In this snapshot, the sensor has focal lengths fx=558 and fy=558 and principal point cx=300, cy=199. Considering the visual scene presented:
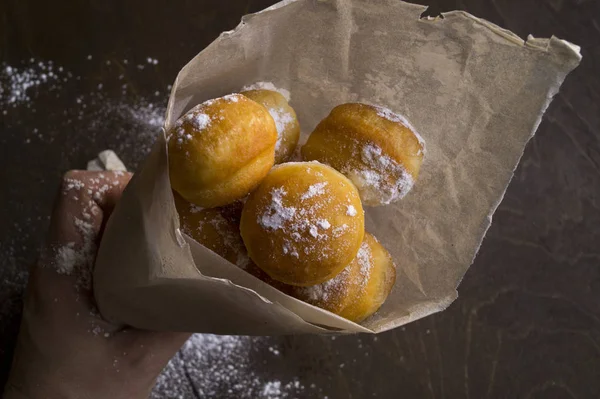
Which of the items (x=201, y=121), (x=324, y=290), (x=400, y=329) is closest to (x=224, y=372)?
(x=400, y=329)

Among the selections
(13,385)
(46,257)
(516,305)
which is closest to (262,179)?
(46,257)

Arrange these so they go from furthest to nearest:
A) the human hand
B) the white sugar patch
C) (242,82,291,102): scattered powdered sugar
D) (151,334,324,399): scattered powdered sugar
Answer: (151,334,324,399): scattered powdered sugar
the human hand
(242,82,291,102): scattered powdered sugar
the white sugar patch

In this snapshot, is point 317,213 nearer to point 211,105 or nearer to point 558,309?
point 211,105

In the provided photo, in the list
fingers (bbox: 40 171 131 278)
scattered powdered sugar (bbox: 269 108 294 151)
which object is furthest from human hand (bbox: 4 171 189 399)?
scattered powdered sugar (bbox: 269 108 294 151)

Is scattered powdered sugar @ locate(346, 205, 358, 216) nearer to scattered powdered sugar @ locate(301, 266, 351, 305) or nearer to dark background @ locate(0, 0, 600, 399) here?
scattered powdered sugar @ locate(301, 266, 351, 305)

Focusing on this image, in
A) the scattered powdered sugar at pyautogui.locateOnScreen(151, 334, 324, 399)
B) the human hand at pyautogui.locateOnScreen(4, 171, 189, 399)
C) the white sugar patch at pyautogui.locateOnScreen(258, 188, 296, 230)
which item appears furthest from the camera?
the scattered powdered sugar at pyautogui.locateOnScreen(151, 334, 324, 399)

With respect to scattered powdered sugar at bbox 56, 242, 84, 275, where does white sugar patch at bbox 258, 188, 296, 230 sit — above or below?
above

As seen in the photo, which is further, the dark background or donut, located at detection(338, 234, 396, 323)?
the dark background
